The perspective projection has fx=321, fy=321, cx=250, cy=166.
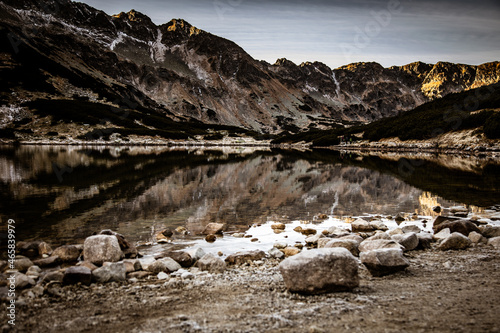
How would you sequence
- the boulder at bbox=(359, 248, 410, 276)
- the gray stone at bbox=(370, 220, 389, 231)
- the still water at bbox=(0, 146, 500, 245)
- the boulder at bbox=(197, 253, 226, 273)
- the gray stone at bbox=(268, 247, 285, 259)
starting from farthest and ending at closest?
1. the still water at bbox=(0, 146, 500, 245)
2. the gray stone at bbox=(370, 220, 389, 231)
3. the gray stone at bbox=(268, 247, 285, 259)
4. the boulder at bbox=(197, 253, 226, 273)
5. the boulder at bbox=(359, 248, 410, 276)

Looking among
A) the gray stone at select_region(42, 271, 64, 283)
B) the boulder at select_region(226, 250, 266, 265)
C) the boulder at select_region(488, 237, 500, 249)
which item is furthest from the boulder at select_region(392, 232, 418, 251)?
the gray stone at select_region(42, 271, 64, 283)

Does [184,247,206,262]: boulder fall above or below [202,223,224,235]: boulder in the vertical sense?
above

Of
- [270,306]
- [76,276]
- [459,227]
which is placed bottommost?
[76,276]

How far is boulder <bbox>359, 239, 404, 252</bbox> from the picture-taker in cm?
1073

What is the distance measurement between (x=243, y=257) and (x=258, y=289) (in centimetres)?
268

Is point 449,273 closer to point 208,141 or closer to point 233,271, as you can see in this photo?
point 233,271

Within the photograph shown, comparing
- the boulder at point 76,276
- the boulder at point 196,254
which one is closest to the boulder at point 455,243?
the boulder at point 196,254

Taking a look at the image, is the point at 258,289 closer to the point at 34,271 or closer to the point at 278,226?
the point at 34,271

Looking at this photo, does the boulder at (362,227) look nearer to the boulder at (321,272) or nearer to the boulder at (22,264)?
the boulder at (321,272)

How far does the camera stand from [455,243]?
40.0 feet

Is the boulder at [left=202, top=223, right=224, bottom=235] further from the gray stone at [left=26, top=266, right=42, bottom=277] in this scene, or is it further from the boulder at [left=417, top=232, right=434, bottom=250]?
the boulder at [left=417, top=232, right=434, bottom=250]

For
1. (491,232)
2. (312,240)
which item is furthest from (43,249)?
(491,232)

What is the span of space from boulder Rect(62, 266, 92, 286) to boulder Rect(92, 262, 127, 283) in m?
0.21

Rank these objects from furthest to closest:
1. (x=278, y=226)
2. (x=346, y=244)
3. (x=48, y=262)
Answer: (x=278, y=226) → (x=346, y=244) → (x=48, y=262)
